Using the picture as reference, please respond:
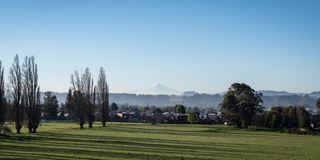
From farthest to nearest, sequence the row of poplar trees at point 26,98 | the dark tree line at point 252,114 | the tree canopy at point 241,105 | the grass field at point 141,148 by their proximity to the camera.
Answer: the tree canopy at point 241,105, the dark tree line at point 252,114, the row of poplar trees at point 26,98, the grass field at point 141,148

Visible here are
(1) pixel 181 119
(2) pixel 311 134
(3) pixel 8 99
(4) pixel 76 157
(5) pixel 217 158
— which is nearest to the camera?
(4) pixel 76 157

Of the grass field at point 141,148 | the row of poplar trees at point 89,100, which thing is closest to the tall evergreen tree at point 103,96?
the row of poplar trees at point 89,100

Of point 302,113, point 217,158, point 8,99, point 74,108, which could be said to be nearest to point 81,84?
point 74,108

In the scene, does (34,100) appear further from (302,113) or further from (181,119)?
(181,119)

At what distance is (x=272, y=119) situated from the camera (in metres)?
114

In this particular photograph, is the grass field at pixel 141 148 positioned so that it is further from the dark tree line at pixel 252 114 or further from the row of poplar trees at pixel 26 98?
the dark tree line at pixel 252 114

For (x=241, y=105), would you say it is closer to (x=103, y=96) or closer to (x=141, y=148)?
(x=103, y=96)

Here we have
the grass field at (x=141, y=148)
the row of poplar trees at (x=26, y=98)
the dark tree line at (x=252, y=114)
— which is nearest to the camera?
the grass field at (x=141, y=148)

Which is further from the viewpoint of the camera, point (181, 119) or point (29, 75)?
point (181, 119)

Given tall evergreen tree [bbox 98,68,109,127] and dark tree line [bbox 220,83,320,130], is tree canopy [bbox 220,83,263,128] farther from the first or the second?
tall evergreen tree [bbox 98,68,109,127]

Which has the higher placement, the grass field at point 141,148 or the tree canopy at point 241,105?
the tree canopy at point 241,105

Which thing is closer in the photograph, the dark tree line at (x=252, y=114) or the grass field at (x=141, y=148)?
the grass field at (x=141, y=148)

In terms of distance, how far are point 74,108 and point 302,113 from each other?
171 feet

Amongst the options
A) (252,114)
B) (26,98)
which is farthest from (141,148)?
(252,114)
